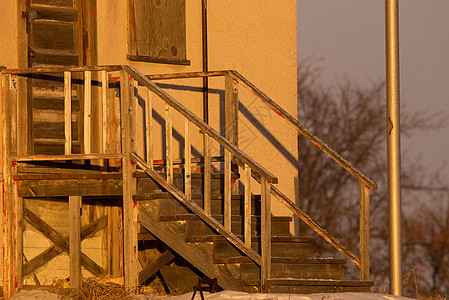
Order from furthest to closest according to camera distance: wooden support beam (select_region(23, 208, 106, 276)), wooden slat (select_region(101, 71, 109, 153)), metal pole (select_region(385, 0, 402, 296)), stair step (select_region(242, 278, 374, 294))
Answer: wooden support beam (select_region(23, 208, 106, 276)) → wooden slat (select_region(101, 71, 109, 153)) → metal pole (select_region(385, 0, 402, 296)) → stair step (select_region(242, 278, 374, 294))

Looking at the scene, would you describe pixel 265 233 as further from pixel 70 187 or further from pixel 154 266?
pixel 154 266

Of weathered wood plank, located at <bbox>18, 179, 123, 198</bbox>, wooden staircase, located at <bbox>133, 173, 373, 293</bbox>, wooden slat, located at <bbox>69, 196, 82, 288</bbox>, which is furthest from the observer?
wooden slat, located at <bbox>69, 196, 82, 288</bbox>

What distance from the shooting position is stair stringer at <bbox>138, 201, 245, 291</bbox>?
369 inches

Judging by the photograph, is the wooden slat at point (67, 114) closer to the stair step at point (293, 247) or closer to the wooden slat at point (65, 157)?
the wooden slat at point (65, 157)

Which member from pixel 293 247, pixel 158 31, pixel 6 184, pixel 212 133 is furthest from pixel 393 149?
pixel 6 184

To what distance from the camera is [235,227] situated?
999cm

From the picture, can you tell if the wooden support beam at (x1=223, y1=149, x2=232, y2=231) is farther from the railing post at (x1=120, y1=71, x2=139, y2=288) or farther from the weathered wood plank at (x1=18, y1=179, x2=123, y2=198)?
the weathered wood plank at (x1=18, y1=179, x2=123, y2=198)

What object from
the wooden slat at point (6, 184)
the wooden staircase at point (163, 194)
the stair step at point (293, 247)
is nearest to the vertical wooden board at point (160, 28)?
the wooden staircase at point (163, 194)

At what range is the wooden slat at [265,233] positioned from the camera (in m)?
9.18

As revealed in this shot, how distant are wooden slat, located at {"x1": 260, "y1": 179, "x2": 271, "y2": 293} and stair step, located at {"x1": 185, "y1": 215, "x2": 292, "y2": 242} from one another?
0.67 meters

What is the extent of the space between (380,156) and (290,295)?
1514cm

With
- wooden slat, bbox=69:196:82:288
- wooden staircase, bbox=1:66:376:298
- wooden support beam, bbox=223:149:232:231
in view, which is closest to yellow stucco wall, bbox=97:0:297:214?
wooden staircase, bbox=1:66:376:298

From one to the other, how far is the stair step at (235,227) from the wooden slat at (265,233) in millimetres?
673

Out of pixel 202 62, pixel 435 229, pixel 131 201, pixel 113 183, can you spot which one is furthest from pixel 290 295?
pixel 435 229
